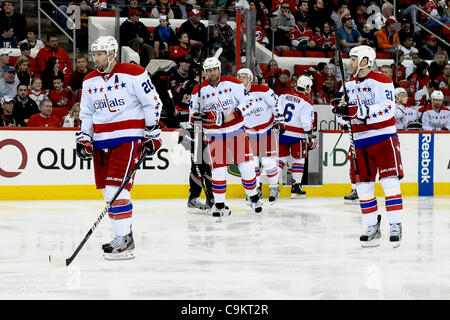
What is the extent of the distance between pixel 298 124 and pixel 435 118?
2.48 metres

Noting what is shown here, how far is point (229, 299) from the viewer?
4.23 metres

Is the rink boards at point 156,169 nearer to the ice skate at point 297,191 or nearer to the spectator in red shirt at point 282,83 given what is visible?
the ice skate at point 297,191

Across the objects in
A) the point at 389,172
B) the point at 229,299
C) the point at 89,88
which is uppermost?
the point at 89,88

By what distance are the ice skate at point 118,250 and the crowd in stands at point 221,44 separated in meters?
2.77

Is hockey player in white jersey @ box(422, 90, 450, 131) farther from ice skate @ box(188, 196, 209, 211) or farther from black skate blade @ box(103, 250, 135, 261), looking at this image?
black skate blade @ box(103, 250, 135, 261)

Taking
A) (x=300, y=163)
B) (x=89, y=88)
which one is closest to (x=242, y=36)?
(x=300, y=163)

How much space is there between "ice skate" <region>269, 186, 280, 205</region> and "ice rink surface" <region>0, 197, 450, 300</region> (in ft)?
1.63

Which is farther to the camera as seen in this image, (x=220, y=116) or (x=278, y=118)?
(x=278, y=118)

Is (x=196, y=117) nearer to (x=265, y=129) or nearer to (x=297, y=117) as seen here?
(x=265, y=129)

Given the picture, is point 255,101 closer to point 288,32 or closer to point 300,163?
point 300,163

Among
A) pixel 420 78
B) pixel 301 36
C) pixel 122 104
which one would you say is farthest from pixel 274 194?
pixel 301 36

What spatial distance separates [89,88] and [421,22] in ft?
35.7

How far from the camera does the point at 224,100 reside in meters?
7.62
